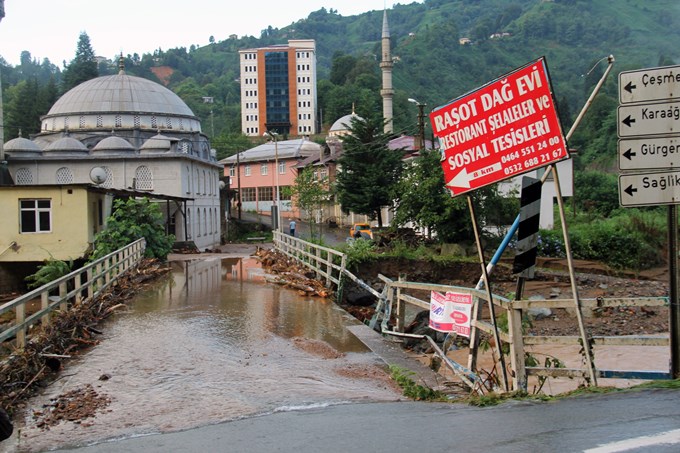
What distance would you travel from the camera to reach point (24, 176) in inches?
1972

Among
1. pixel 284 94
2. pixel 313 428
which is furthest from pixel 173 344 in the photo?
pixel 284 94

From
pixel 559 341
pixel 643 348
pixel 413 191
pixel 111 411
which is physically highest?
pixel 413 191

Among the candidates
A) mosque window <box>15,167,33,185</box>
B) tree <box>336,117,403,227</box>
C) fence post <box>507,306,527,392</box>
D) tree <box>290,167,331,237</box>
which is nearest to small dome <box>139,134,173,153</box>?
mosque window <box>15,167,33,185</box>

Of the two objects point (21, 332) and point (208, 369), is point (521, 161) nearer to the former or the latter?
point (208, 369)

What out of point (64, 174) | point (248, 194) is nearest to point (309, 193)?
point (64, 174)

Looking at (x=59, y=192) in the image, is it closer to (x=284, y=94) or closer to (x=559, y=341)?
(x=559, y=341)

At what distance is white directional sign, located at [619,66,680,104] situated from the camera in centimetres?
A: 726

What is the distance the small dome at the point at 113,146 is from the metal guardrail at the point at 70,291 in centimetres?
2494

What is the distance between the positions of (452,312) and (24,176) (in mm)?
46936

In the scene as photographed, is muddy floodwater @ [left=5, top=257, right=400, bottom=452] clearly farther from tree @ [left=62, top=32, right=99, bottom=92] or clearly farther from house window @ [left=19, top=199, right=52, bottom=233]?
tree @ [left=62, top=32, right=99, bottom=92]

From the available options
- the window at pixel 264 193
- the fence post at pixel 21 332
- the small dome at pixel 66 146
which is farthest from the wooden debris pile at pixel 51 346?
the window at pixel 264 193

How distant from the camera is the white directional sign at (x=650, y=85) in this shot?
726 cm

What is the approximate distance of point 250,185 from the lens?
8188cm

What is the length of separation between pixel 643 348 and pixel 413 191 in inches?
649
